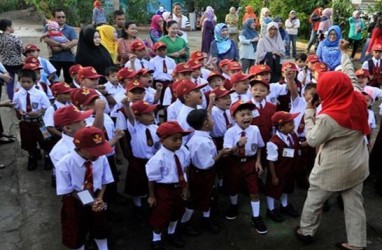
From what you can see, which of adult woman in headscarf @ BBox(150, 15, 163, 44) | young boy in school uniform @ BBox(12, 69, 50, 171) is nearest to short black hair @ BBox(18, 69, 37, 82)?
young boy in school uniform @ BBox(12, 69, 50, 171)

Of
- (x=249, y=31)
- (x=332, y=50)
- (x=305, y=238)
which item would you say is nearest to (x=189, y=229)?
(x=305, y=238)

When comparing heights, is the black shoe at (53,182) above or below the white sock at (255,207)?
below

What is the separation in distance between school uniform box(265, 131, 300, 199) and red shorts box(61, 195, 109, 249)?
5.90ft

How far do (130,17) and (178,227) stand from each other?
1620cm

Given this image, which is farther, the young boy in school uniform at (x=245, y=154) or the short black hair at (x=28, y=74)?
the short black hair at (x=28, y=74)

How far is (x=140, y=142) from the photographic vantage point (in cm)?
430

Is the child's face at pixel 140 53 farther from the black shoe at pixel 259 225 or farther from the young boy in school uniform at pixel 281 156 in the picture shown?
the black shoe at pixel 259 225

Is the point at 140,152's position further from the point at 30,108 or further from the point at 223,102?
the point at 30,108

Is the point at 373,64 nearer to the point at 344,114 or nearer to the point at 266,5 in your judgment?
the point at 344,114

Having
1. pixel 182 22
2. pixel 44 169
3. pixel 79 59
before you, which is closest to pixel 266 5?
pixel 182 22

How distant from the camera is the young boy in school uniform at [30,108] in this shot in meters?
5.39

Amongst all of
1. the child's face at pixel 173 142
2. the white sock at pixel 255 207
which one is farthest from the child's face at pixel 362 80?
the child's face at pixel 173 142

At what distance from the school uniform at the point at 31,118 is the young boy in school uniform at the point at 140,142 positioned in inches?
65.1

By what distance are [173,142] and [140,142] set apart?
27.3 inches
